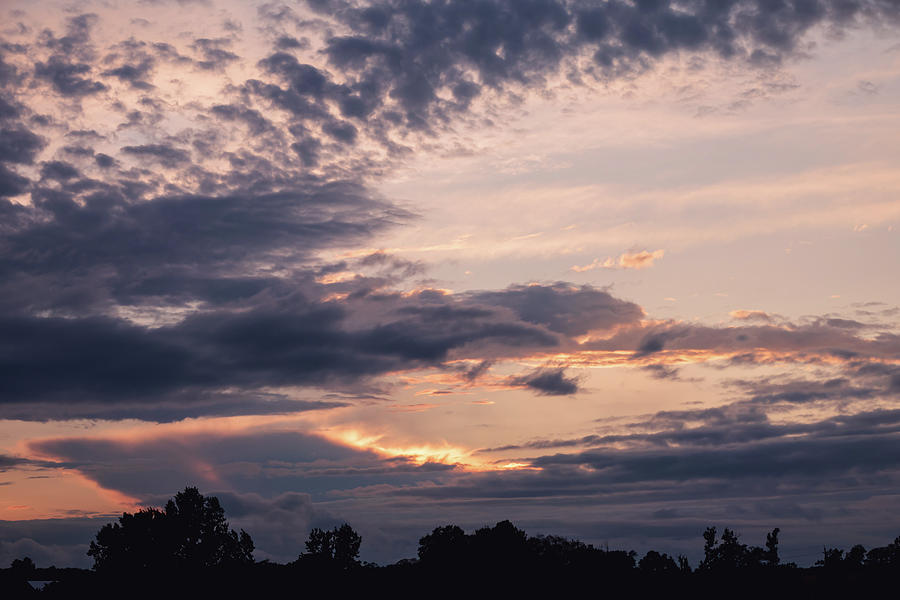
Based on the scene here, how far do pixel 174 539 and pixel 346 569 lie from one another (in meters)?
58.4

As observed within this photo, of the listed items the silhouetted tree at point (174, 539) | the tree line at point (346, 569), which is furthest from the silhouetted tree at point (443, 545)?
the silhouetted tree at point (174, 539)

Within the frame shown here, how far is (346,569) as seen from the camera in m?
141

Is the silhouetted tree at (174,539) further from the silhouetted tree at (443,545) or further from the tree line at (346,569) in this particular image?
the silhouetted tree at (443,545)

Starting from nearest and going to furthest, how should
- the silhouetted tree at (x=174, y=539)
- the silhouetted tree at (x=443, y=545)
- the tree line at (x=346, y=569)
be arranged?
the tree line at (x=346, y=569) < the silhouetted tree at (x=443, y=545) < the silhouetted tree at (x=174, y=539)

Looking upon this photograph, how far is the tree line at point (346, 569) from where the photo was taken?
99.1 metres

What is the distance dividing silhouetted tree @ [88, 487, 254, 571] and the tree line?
0.21 meters

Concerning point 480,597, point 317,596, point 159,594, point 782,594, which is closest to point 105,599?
point 159,594

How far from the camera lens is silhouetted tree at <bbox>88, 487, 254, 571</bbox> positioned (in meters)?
176

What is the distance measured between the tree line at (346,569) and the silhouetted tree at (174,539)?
21 centimetres

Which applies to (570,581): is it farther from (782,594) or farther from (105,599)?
(105,599)

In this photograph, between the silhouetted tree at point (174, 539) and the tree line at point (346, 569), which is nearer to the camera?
the tree line at point (346, 569)

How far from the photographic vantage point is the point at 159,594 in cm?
11375

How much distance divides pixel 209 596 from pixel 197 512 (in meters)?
84.0

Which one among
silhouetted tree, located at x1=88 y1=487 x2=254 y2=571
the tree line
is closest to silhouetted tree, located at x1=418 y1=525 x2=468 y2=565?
the tree line
